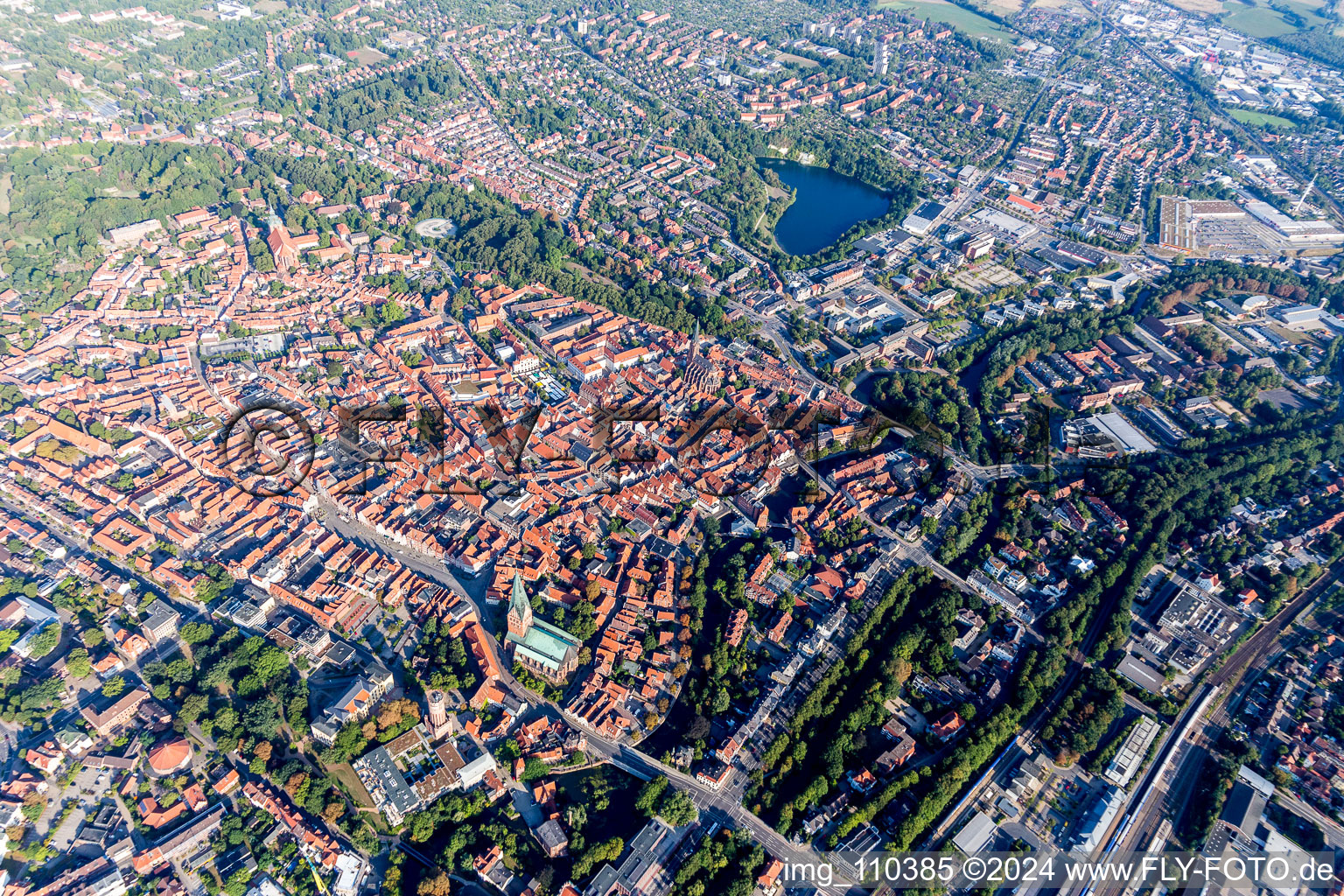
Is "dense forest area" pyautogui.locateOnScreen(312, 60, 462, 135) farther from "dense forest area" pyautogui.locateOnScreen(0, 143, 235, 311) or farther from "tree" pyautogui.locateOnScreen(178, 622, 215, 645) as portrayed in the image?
"tree" pyautogui.locateOnScreen(178, 622, 215, 645)

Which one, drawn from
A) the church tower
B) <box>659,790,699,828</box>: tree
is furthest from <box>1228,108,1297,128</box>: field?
<box>659,790,699,828</box>: tree

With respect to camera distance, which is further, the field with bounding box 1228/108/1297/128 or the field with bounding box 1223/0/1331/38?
the field with bounding box 1223/0/1331/38

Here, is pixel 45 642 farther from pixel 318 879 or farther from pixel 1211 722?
pixel 1211 722

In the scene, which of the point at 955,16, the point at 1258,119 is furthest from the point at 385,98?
the point at 1258,119

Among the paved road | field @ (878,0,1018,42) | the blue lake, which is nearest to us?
the paved road

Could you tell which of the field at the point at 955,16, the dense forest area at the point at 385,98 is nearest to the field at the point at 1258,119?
the field at the point at 955,16

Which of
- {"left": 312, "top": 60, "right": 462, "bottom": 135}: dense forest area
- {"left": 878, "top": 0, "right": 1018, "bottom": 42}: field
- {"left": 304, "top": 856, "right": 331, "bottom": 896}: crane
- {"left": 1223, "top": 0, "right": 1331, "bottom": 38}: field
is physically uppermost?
{"left": 1223, "top": 0, "right": 1331, "bottom": 38}: field
